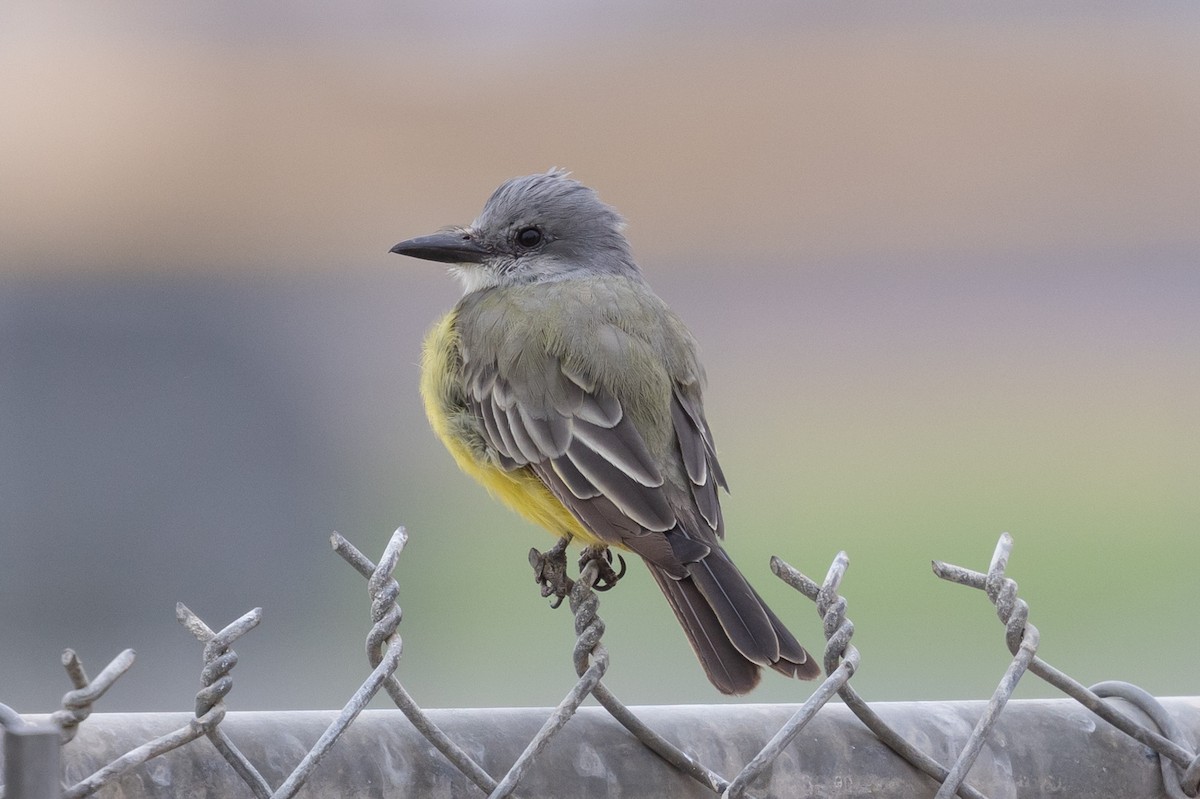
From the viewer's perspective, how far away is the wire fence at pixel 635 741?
1.60 metres

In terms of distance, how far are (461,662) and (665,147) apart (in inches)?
186

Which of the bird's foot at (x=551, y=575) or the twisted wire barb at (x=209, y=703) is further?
the bird's foot at (x=551, y=575)

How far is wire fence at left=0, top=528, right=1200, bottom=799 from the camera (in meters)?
1.60

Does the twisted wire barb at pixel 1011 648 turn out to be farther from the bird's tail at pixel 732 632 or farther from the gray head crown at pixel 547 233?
the gray head crown at pixel 547 233

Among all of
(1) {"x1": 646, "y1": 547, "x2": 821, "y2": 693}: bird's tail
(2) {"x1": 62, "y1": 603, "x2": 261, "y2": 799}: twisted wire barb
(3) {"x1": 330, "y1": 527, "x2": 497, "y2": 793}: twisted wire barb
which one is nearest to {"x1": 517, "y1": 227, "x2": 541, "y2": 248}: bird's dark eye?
(1) {"x1": 646, "y1": 547, "x2": 821, "y2": 693}: bird's tail

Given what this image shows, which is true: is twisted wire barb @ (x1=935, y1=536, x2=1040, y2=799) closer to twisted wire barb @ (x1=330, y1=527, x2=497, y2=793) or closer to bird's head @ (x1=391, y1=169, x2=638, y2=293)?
twisted wire barb @ (x1=330, y1=527, x2=497, y2=793)

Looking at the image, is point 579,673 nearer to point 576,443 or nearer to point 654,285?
point 576,443

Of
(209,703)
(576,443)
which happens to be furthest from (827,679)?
(576,443)

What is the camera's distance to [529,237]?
4.07 m

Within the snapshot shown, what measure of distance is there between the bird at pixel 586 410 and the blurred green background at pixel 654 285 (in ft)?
8.70

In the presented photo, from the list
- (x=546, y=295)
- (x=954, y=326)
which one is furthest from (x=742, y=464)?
(x=546, y=295)

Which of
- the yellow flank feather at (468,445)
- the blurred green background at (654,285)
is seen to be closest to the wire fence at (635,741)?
the yellow flank feather at (468,445)

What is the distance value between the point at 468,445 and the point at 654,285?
22.4 ft

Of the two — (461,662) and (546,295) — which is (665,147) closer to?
(461,662)
